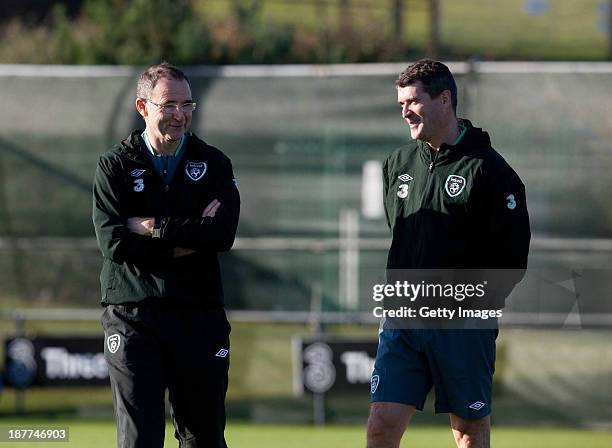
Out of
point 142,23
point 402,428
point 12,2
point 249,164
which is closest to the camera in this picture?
point 402,428

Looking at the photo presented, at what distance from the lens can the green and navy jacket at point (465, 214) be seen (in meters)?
5.64

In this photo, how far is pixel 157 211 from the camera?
5.83 m

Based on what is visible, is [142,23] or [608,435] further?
[142,23]

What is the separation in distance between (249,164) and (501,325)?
2349 mm

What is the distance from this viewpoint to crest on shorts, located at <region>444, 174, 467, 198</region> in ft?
18.5

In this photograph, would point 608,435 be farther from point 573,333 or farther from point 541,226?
point 541,226

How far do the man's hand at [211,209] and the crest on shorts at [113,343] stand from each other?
680 mm

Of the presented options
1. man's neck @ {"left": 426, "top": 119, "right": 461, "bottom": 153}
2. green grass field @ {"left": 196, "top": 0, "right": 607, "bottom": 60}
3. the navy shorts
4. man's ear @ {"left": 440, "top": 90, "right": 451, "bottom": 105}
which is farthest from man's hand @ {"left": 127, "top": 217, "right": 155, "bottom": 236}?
green grass field @ {"left": 196, "top": 0, "right": 607, "bottom": 60}

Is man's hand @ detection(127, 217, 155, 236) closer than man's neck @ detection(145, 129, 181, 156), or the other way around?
man's hand @ detection(127, 217, 155, 236)

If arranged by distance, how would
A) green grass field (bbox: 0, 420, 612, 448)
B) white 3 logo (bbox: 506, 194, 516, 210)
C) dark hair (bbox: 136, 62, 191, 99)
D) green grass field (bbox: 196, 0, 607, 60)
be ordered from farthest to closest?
green grass field (bbox: 196, 0, 607, 60), green grass field (bbox: 0, 420, 612, 448), dark hair (bbox: 136, 62, 191, 99), white 3 logo (bbox: 506, 194, 516, 210)

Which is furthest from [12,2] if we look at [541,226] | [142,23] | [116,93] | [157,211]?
[157,211]

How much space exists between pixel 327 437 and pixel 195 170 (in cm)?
401

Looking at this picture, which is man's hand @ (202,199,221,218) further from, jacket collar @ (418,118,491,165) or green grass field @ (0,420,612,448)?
green grass field @ (0,420,612,448)

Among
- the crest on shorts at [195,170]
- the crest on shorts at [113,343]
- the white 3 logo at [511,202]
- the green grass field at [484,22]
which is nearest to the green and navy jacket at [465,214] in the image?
the white 3 logo at [511,202]
